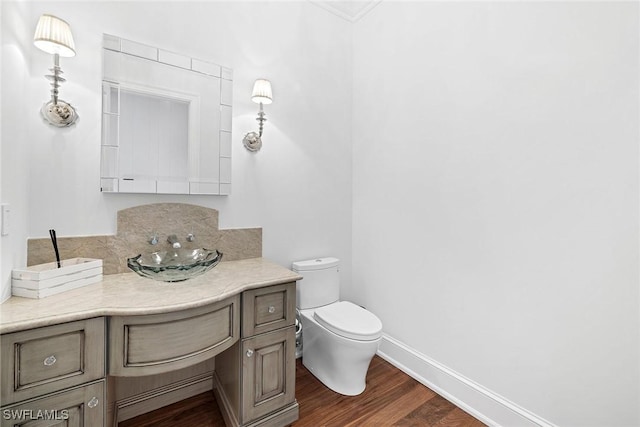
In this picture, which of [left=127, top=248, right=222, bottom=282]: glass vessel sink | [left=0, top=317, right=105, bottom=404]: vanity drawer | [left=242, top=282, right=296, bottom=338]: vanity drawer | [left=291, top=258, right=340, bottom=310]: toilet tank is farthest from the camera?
[left=291, top=258, right=340, bottom=310]: toilet tank

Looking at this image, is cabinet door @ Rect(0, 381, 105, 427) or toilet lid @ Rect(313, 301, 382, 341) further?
toilet lid @ Rect(313, 301, 382, 341)

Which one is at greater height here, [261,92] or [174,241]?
[261,92]

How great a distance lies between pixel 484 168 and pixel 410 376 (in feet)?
4.95

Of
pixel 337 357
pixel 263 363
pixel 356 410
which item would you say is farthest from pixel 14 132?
pixel 356 410

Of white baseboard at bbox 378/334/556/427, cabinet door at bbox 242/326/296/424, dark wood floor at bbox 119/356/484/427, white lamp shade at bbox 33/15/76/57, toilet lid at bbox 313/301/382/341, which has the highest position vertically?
white lamp shade at bbox 33/15/76/57

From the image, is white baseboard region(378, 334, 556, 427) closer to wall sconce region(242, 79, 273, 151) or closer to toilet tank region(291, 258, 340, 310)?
toilet tank region(291, 258, 340, 310)

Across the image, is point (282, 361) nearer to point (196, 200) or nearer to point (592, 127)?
point (196, 200)

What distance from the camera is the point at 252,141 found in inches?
77.6

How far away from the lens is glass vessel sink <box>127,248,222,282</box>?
130 cm

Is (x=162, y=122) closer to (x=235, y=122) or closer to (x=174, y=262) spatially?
(x=235, y=122)

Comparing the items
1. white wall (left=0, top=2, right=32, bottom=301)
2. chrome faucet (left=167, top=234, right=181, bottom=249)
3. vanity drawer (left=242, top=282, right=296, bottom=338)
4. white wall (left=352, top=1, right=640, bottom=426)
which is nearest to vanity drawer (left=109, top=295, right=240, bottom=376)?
vanity drawer (left=242, top=282, right=296, bottom=338)

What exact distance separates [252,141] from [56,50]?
1033mm

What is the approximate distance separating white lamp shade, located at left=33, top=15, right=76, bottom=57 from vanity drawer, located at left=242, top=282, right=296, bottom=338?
143 cm

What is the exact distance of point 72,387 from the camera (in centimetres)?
103
